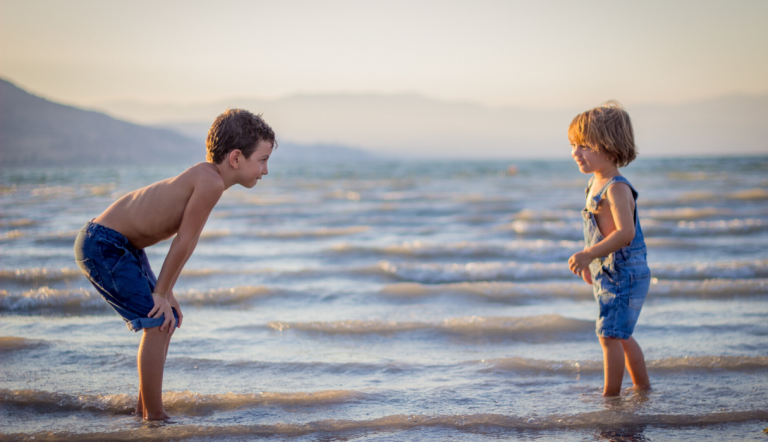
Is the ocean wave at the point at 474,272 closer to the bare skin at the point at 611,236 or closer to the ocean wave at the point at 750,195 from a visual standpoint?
the bare skin at the point at 611,236

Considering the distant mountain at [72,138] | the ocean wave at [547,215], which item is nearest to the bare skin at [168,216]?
the ocean wave at [547,215]

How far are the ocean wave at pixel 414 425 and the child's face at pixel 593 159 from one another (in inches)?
50.9

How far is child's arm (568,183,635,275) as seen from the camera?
9.16 feet

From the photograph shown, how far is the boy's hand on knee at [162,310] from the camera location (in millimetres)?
2628

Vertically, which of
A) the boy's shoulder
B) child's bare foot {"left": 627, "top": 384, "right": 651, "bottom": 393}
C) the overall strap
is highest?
the boy's shoulder

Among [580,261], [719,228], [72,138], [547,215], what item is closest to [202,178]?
[580,261]

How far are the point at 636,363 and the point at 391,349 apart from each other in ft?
5.50

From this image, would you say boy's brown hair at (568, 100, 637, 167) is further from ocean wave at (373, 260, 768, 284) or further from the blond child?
ocean wave at (373, 260, 768, 284)

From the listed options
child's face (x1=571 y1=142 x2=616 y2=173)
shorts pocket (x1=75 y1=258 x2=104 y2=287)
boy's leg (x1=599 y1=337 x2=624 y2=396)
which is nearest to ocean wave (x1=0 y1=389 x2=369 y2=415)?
shorts pocket (x1=75 y1=258 x2=104 y2=287)

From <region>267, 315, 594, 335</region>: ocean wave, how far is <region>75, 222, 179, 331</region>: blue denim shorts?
6.30ft

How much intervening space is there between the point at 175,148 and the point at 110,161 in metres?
34.5

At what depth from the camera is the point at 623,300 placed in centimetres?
289

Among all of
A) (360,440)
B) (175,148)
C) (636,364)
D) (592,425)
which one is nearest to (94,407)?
(360,440)

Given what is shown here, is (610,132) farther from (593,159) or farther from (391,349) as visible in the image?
(391,349)
